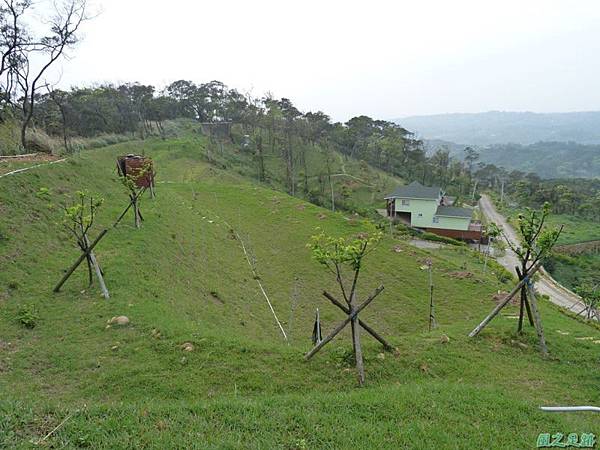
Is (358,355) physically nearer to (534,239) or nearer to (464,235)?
(534,239)

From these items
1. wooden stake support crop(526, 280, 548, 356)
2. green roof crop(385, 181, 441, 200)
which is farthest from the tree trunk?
green roof crop(385, 181, 441, 200)

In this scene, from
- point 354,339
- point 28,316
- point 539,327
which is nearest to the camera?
point 354,339

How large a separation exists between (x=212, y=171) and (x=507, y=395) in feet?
134

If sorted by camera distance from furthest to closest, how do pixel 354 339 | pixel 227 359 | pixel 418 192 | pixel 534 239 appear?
pixel 418 192, pixel 534 239, pixel 227 359, pixel 354 339

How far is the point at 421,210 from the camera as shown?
4781 centimetres

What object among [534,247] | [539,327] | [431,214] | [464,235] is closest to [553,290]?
[464,235]

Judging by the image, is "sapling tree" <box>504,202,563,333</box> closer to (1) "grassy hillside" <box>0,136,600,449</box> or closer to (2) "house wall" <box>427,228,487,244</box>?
(1) "grassy hillside" <box>0,136,600,449</box>

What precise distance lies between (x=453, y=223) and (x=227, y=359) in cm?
4263

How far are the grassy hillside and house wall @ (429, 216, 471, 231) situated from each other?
26.5 metres

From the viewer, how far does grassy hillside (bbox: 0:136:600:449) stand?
6.34 meters

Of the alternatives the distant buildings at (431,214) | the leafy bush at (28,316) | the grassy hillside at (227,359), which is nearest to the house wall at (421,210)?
the distant buildings at (431,214)

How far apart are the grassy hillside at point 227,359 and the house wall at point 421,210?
2737cm

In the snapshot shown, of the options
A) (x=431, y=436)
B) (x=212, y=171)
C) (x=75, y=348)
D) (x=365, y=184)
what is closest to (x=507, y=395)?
(x=431, y=436)

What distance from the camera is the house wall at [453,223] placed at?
4559 centimetres
